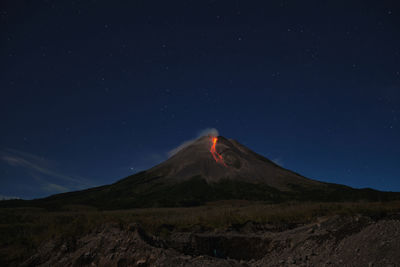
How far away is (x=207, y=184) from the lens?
130500mm

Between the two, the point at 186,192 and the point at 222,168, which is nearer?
the point at 186,192

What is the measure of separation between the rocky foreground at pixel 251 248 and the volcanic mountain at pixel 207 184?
64928mm

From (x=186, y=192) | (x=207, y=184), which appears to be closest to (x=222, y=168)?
(x=207, y=184)

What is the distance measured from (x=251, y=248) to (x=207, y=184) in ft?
385

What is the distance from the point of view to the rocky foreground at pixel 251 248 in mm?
9148

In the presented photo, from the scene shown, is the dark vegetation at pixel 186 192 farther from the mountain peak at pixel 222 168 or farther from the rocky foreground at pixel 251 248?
the rocky foreground at pixel 251 248

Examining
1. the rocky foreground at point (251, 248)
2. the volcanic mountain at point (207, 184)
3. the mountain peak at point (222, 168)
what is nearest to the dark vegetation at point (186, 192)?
the volcanic mountain at point (207, 184)

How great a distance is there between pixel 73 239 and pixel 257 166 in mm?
156428

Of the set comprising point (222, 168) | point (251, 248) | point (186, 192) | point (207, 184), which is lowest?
point (251, 248)

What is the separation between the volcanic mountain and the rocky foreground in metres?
64.9

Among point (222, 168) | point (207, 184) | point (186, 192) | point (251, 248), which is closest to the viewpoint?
point (251, 248)

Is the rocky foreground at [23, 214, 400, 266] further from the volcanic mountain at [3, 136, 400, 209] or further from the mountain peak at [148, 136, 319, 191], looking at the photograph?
the mountain peak at [148, 136, 319, 191]

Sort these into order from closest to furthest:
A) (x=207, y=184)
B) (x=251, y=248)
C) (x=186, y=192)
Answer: (x=251, y=248) → (x=186, y=192) → (x=207, y=184)

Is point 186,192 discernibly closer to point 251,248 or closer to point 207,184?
point 207,184
